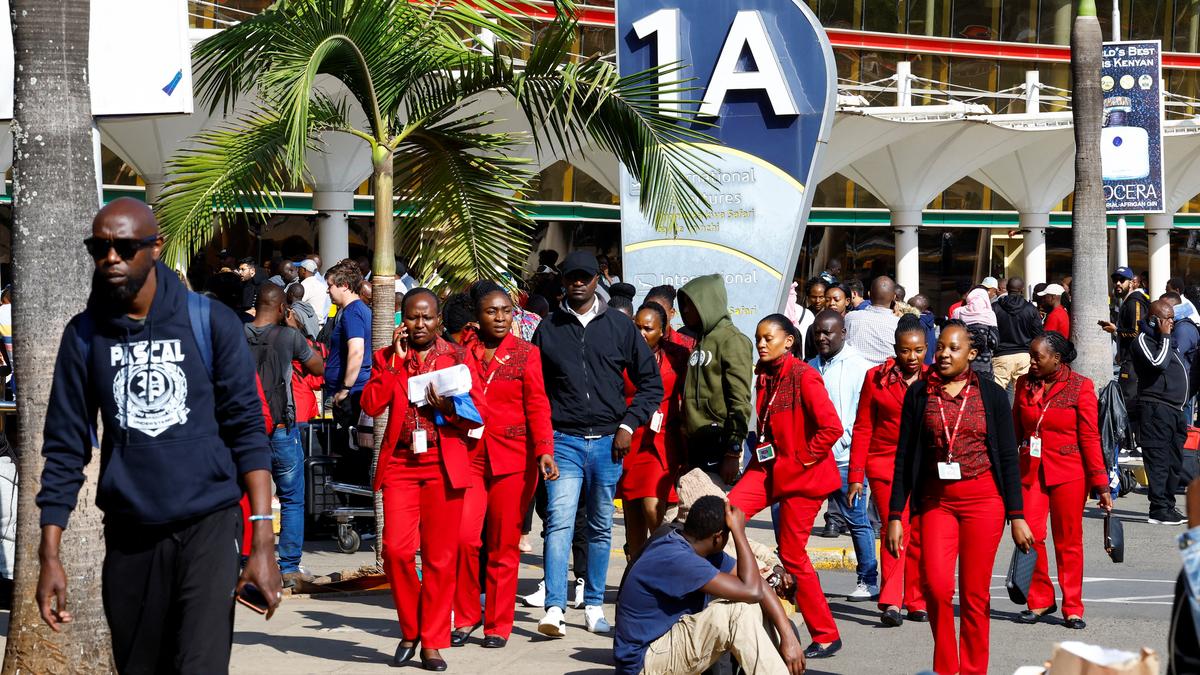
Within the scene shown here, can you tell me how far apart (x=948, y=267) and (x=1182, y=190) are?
5953 mm

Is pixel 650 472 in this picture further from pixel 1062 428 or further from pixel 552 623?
pixel 1062 428

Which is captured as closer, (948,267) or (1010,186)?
(1010,186)

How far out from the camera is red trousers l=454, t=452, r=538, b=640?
8438mm

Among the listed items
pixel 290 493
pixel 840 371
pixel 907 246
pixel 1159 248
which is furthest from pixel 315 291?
pixel 1159 248

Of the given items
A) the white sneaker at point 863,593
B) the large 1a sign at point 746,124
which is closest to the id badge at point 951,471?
the white sneaker at point 863,593

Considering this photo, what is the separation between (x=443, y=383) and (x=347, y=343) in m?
3.66

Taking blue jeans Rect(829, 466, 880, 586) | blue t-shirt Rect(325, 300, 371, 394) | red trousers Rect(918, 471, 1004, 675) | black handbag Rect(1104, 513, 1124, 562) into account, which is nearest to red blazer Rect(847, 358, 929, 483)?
blue jeans Rect(829, 466, 880, 586)

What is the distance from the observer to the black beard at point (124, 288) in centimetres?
473

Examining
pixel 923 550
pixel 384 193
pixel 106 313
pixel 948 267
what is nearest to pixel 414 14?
pixel 384 193

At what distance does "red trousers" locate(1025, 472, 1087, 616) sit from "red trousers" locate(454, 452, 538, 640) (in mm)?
3136

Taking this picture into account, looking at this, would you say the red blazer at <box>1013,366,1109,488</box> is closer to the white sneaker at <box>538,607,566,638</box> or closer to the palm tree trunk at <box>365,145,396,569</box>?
the white sneaker at <box>538,607,566,638</box>

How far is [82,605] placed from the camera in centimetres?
663

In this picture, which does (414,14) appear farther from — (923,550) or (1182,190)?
(1182,190)

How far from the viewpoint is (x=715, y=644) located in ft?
22.2
